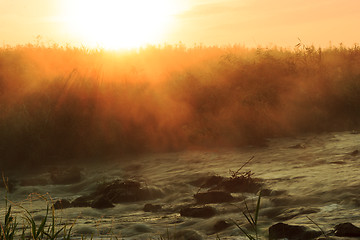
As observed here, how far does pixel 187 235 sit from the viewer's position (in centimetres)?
733

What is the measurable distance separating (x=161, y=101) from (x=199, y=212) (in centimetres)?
770

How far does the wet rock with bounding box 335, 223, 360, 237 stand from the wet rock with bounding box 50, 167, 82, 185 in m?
7.16

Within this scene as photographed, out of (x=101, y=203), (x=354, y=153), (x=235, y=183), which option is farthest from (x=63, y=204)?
(x=354, y=153)

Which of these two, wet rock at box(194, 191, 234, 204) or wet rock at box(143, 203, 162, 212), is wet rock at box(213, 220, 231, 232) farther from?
wet rock at box(143, 203, 162, 212)

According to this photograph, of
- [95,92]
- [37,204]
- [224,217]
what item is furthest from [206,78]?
[224,217]

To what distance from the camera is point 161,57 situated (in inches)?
791

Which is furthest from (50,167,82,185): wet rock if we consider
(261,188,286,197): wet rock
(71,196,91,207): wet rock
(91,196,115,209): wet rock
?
(261,188,286,197): wet rock

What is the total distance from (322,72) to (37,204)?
10316 millimetres

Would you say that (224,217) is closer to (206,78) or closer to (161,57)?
(206,78)

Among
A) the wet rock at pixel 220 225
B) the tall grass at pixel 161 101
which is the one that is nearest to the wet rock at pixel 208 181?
the wet rock at pixel 220 225

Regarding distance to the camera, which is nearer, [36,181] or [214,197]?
[214,197]

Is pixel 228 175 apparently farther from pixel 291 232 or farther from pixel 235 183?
pixel 291 232

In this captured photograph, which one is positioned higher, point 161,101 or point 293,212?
point 161,101

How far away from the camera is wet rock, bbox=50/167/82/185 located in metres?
12.6
